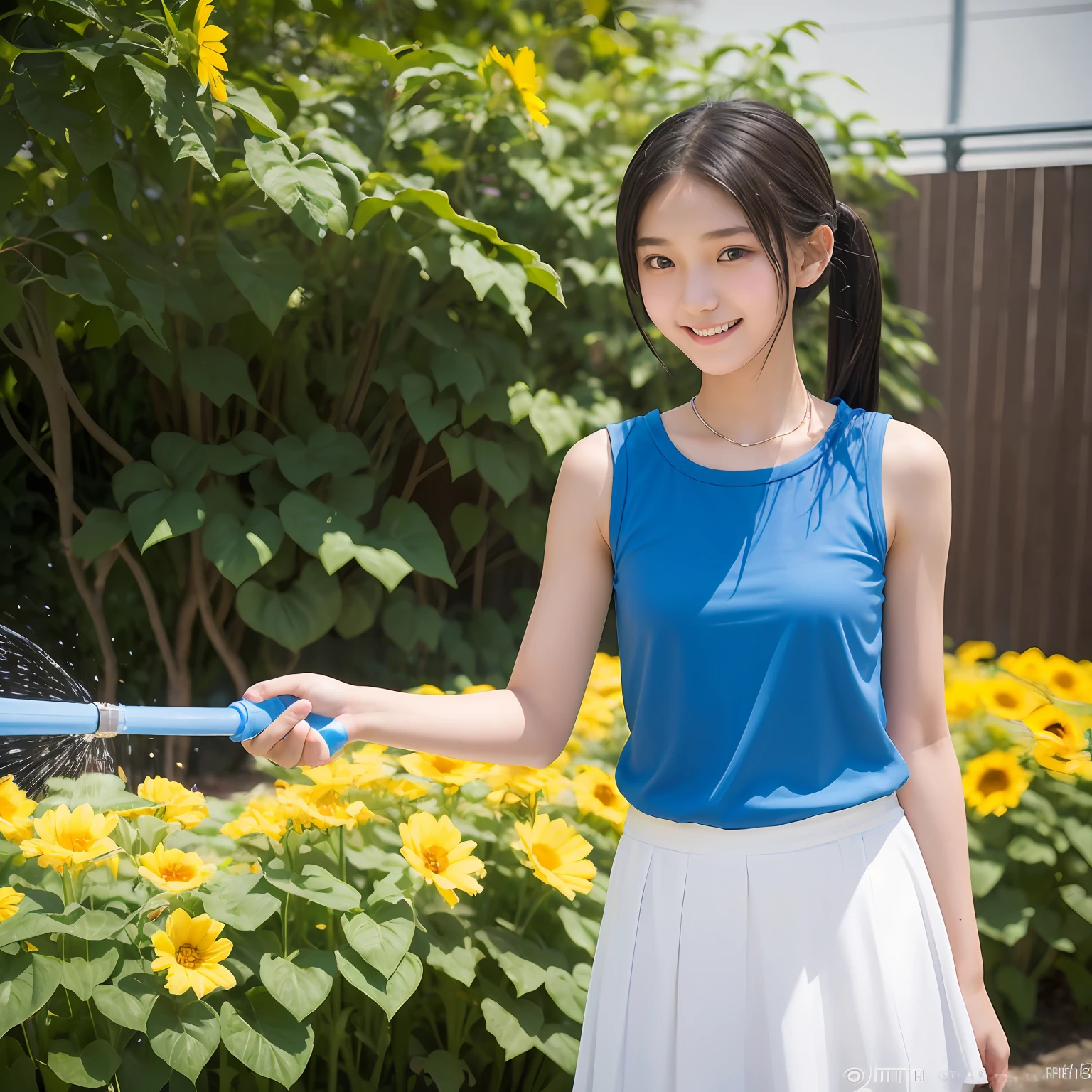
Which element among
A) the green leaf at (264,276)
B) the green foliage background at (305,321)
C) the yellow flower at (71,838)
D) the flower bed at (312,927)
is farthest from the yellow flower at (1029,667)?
the yellow flower at (71,838)

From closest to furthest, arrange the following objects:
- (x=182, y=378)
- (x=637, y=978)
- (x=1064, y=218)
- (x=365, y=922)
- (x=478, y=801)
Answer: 1. (x=637, y=978)
2. (x=365, y=922)
3. (x=478, y=801)
4. (x=182, y=378)
5. (x=1064, y=218)

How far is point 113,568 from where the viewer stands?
2619 millimetres

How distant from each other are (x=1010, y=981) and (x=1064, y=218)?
3.29 m

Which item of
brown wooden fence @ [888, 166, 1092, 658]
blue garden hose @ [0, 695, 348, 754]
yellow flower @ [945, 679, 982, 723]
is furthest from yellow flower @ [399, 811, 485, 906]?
brown wooden fence @ [888, 166, 1092, 658]

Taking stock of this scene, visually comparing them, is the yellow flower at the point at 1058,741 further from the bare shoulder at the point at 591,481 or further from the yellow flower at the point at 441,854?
the bare shoulder at the point at 591,481

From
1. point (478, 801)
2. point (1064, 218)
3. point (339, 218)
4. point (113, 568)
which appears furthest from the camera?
point (1064, 218)

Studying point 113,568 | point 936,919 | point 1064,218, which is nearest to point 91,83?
point 113,568

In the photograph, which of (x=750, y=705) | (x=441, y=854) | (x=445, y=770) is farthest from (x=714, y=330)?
(x=445, y=770)

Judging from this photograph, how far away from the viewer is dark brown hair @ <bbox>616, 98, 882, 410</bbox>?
942mm

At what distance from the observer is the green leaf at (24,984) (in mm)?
1235

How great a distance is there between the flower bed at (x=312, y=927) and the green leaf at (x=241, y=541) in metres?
0.50

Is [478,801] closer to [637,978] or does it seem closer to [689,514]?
[637,978]

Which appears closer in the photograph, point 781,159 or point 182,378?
point 781,159

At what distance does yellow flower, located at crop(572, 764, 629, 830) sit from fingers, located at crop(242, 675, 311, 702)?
0.87 m
